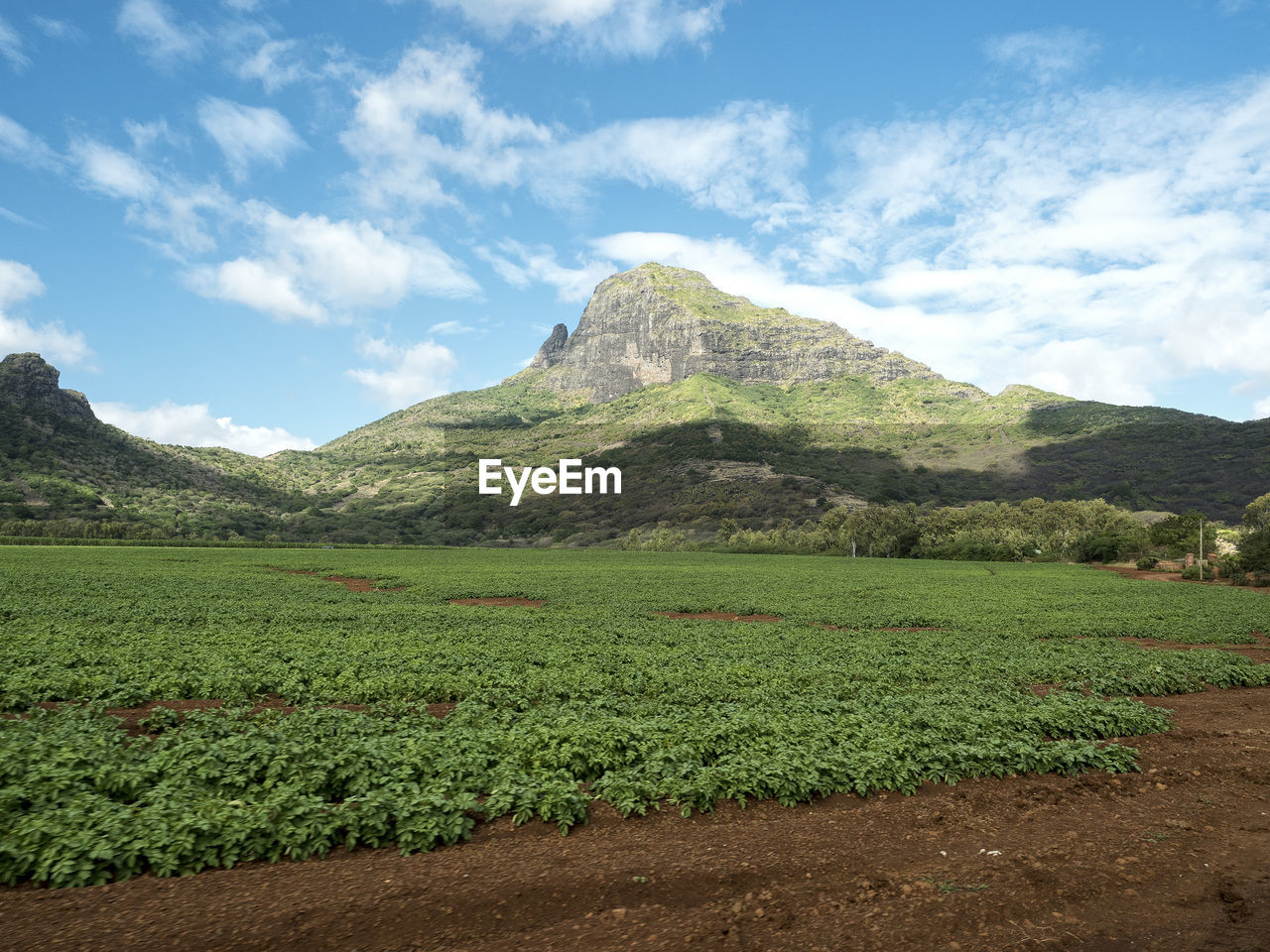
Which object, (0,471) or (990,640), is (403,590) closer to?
(990,640)

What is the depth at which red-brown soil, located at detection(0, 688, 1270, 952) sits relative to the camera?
7.43 meters

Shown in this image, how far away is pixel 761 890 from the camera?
8719mm

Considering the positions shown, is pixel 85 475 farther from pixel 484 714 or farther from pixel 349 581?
pixel 484 714

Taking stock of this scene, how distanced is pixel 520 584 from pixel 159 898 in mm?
49226

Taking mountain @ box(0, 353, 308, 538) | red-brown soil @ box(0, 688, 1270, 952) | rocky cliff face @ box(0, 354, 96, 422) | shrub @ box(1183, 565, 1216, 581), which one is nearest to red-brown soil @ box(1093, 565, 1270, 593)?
shrub @ box(1183, 565, 1216, 581)

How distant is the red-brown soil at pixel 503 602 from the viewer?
4469 centimetres

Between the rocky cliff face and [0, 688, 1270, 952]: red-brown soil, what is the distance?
22978cm

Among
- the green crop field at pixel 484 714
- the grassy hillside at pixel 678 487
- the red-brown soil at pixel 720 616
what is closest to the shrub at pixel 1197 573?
the green crop field at pixel 484 714

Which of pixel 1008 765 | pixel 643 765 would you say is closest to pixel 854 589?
pixel 1008 765

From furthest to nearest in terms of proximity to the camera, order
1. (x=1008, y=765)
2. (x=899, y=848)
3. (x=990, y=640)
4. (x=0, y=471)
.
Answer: (x=0, y=471), (x=990, y=640), (x=1008, y=765), (x=899, y=848)

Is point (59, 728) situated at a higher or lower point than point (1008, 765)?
higher

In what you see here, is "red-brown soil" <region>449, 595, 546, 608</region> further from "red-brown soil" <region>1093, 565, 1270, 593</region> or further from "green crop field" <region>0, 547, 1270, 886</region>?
"red-brown soil" <region>1093, 565, 1270, 593</region>

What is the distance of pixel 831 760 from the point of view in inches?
477

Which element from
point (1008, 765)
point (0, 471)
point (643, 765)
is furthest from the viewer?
point (0, 471)
